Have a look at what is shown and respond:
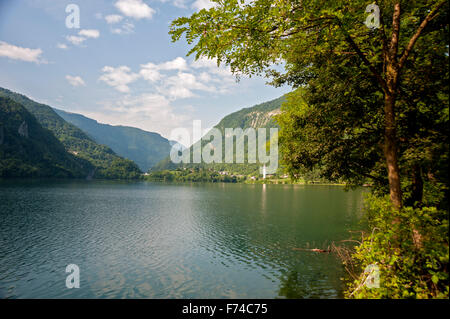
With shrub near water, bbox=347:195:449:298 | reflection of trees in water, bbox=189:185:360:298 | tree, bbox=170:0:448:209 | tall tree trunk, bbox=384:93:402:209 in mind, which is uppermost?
tree, bbox=170:0:448:209

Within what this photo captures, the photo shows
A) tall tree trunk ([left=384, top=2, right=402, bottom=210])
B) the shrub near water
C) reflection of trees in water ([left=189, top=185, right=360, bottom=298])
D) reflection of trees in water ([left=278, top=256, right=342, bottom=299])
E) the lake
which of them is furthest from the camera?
reflection of trees in water ([left=189, top=185, right=360, bottom=298])

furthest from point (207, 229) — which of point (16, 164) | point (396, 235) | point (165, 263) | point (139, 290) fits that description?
point (16, 164)

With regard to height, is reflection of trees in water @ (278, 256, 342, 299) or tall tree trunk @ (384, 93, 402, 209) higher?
tall tree trunk @ (384, 93, 402, 209)

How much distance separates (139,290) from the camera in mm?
16609

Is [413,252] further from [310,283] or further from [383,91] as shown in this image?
[310,283]

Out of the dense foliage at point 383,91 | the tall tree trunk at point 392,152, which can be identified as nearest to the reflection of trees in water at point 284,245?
the dense foliage at point 383,91

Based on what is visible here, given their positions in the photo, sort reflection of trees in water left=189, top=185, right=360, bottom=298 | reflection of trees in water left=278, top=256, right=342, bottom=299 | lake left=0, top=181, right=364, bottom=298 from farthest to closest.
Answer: reflection of trees in water left=189, top=185, right=360, bottom=298 < lake left=0, top=181, right=364, bottom=298 < reflection of trees in water left=278, top=256, right=342, bottom=299

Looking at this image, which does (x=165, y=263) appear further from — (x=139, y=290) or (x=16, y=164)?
(x=16, y=164)

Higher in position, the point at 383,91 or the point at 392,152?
the point at 383,91

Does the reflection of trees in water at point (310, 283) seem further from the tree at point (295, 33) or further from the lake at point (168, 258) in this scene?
the tree at point (295, 33)

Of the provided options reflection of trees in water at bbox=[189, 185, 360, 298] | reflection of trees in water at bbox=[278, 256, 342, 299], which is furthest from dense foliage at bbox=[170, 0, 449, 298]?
reflection of trees in water at bbox=[189, 185, 360, 298]
